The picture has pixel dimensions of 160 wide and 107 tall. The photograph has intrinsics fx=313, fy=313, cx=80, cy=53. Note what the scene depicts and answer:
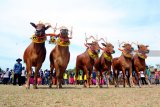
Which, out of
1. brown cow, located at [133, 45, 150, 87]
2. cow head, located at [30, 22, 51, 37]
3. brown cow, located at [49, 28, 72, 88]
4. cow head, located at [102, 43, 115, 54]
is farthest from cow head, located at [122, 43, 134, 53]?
cow head, located at [30, 22, 51, 37]

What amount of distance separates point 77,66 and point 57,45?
4849 millimetres

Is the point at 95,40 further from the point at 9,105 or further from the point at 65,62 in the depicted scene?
the point at 9,105

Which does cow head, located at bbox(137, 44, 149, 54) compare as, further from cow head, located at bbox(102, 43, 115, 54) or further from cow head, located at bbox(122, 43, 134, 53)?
cow head, located at bbox(102, 43, 115, 54)

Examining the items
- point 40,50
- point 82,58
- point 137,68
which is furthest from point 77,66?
point 40,50

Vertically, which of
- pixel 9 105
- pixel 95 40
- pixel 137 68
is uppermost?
pixel 95 40

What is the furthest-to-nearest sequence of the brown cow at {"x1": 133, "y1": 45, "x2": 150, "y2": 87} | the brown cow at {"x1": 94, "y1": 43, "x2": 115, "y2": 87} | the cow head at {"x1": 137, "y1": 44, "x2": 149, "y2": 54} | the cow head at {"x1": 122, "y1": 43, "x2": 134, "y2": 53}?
1. the cow head at {"x1": 137, "y1": 44, "x2": 149, "y2": 54}
2. the cow head at {"x1": 122, "y1": 43, "x2": 134, "y2": 53}
3. the brown cow at {"x1": 133, "y1": 45, "x2": 150, "y2": 87}
4. the brown cow at {"x1": 94, "y1": 43, "x2": 115, "y2": 87}

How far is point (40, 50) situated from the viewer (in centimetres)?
1647

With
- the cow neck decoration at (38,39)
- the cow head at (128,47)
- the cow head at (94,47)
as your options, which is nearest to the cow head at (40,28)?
the cow neck decoration at (38,39)

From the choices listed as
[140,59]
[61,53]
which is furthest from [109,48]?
[61,53]

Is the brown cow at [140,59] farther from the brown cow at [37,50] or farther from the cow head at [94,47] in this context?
the brown cow at [37,50]

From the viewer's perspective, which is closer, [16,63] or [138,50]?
[138,50]

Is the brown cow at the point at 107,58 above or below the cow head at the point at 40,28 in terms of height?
below

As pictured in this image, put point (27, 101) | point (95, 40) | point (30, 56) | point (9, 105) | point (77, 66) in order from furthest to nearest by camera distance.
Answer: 1. point (77, 66)
2. point (95, 40)
3. point (30, 56)
4. point (27, 101)
5. point (9, 105)

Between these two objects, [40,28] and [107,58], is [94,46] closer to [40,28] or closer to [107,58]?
[107,58]
